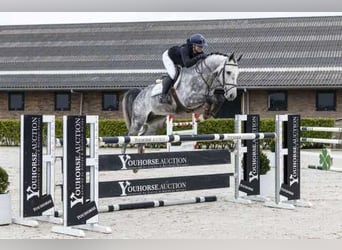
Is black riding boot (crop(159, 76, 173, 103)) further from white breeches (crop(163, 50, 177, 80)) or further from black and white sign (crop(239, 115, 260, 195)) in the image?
black and white sign (crop(239, 115, 260, 195))

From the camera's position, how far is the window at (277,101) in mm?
28828

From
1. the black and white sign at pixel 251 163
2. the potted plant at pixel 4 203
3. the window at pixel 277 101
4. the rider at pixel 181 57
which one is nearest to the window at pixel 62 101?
the window at pixel 277 101

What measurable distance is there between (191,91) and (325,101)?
19219mm

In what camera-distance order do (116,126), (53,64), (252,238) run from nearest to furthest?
(252,238), (116,126), (53,64)

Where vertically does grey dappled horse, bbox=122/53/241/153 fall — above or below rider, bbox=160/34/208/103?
below

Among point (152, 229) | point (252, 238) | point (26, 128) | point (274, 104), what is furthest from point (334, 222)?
point (274, 104)

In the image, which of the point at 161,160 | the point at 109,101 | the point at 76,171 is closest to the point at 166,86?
the point at 161,160

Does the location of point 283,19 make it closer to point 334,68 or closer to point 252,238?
point 334,68

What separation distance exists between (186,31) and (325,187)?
2191 centimetres

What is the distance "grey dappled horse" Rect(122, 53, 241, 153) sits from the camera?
978 centimetres

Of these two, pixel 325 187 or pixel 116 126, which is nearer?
pixel 325 187

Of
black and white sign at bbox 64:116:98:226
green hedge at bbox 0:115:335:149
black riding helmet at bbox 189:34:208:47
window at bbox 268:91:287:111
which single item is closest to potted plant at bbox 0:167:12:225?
black and white sign at bbox 64:116:98:226

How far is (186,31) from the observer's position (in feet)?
109

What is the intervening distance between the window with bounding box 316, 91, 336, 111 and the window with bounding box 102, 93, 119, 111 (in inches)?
326
